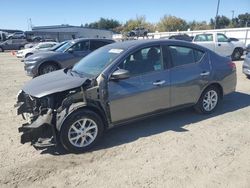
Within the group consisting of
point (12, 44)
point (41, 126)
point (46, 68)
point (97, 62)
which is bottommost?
point (12, 44)

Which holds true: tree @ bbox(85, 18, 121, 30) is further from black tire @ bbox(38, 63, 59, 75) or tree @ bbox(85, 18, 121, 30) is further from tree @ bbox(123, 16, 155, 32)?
black tire @ bbox(38, 63, 59, 75)

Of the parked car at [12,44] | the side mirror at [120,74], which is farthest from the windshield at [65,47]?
the parked car at [12,44]

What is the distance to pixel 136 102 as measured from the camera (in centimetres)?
515

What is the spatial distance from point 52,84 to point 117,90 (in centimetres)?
108

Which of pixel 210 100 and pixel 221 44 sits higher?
pixel 221 44

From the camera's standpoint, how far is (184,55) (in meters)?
5.93

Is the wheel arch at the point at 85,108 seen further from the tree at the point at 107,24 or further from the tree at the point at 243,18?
the tree at the point at 107,24

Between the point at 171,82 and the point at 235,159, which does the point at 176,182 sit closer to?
the point at 235,159

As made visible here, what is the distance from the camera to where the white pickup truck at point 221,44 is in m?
17.5

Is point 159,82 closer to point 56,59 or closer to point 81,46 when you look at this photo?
point 56,59

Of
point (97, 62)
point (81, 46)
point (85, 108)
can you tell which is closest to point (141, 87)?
point (97, 62)

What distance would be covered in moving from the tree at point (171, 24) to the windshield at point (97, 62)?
86111 millimetres

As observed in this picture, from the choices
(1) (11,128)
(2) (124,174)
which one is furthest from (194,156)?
(1) (11,128)

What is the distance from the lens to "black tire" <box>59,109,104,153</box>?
452cm
